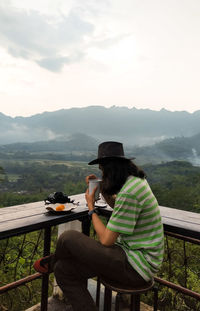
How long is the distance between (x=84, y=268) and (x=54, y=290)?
133 cm

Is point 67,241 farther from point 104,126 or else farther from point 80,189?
point 104,126

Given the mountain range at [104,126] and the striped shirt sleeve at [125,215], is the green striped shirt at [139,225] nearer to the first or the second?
the striped shirt sleeve at [125,215]

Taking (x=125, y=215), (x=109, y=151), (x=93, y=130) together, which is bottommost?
(x=125, y=215)

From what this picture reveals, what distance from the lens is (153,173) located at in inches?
1603

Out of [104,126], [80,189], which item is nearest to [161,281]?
[80,189]

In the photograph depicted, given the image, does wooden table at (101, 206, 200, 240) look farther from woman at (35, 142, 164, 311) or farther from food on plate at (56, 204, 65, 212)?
food on plate at (56, 204, 65, 212)

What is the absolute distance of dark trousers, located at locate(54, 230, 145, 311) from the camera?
1.23 meters

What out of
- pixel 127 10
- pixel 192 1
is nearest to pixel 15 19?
pixel 127 10

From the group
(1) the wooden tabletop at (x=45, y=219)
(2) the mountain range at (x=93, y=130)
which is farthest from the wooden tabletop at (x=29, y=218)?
(2) the mountain range at (x=93, y=130)

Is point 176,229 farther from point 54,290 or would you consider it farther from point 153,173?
point 153,173

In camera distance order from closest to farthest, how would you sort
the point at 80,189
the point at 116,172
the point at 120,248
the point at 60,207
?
1. the point at 120,248
2. the point at 116,172
3. the point at 60,207
4. the point at 80,189

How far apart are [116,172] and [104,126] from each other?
Result: 176 metres

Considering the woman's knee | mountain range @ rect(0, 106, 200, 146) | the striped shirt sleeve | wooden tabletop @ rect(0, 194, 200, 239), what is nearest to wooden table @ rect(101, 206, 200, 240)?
wooden tabletop @ rect(0, 194, 200, 239)

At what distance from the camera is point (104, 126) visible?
17612cm
